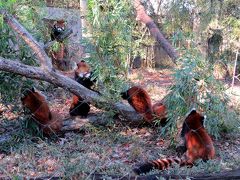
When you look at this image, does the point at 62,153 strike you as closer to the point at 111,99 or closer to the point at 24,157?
the point at 24,157

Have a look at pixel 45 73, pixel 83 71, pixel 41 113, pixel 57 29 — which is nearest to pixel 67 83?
pixel 45 73

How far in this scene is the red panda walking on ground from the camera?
19.8 feet

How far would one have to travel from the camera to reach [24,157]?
5.00m

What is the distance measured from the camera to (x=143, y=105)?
6164 mm

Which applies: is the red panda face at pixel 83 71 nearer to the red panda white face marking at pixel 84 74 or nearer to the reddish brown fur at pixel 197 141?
the red panda white face marking at pixel 84 74

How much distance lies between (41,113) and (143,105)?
1.70 m

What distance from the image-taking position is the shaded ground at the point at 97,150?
A: 14.4 feet

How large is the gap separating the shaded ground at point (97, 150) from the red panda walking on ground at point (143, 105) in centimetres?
27

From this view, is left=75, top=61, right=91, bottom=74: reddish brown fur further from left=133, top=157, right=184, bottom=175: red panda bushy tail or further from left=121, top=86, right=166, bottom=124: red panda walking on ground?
left=133, top=157, right=184, bottom=175: red panda bushy tail

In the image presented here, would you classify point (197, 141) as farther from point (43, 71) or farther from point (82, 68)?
point (82, 68)

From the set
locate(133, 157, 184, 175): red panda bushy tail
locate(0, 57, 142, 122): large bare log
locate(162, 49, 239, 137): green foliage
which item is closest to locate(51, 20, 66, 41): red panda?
locate(0, 57, 142, 122): large bare log

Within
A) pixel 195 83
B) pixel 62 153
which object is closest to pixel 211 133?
pixel 195 83

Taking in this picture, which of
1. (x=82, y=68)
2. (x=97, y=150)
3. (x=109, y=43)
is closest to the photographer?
(x=97, y=150)

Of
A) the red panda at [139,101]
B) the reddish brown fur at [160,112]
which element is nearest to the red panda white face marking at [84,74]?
the red panda at [139,101]
